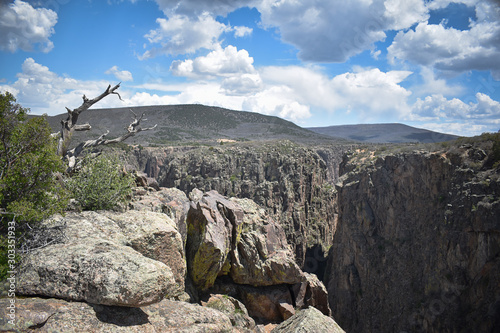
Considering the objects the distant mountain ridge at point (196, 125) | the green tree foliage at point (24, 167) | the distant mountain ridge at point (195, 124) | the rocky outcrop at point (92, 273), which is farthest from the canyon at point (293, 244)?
the distant mountain ridge at point (195, 124)

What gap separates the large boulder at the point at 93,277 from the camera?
22.5ft

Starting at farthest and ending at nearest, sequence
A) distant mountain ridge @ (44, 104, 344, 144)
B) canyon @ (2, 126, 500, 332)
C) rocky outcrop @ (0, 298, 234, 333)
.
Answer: distant mountain ridge @ (44, 104, 344, 144)
canyon @ (2, 126, 500, 332)
rocky outcrop @ (0, 298, 234, 333)

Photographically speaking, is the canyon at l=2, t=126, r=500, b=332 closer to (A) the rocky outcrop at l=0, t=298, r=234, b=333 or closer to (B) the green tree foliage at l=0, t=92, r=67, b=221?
(A) the rocky outcrop at l=0, t=298, r=234, b=333

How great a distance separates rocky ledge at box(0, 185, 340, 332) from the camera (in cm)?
688

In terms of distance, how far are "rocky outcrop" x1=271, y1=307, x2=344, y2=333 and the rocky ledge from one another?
64 millimetres

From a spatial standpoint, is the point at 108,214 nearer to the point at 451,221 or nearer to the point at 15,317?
the point at 15,317

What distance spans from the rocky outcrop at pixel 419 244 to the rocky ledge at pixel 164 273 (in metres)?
17.7

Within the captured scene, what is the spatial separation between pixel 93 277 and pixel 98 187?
16.3 feet

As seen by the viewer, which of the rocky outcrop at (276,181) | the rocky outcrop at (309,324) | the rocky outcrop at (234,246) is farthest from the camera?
the rocky outcrop at (276,181)

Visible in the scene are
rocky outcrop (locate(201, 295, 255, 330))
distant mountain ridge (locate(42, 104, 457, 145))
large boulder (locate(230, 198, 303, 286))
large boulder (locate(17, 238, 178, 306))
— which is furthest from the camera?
distant mountain ridge (locate(42, 104, 457, 145))

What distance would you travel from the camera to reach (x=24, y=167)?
7797 mm

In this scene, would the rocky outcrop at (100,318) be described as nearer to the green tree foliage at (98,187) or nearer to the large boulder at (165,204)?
the green tree foliage at (98,187)

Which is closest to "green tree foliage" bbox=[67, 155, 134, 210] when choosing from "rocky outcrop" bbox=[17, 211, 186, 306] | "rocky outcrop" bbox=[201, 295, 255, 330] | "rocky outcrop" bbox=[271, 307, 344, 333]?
"rocky outcrop" bbox=[17, 211, 186, 306]

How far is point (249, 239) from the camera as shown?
1638 centimetres
